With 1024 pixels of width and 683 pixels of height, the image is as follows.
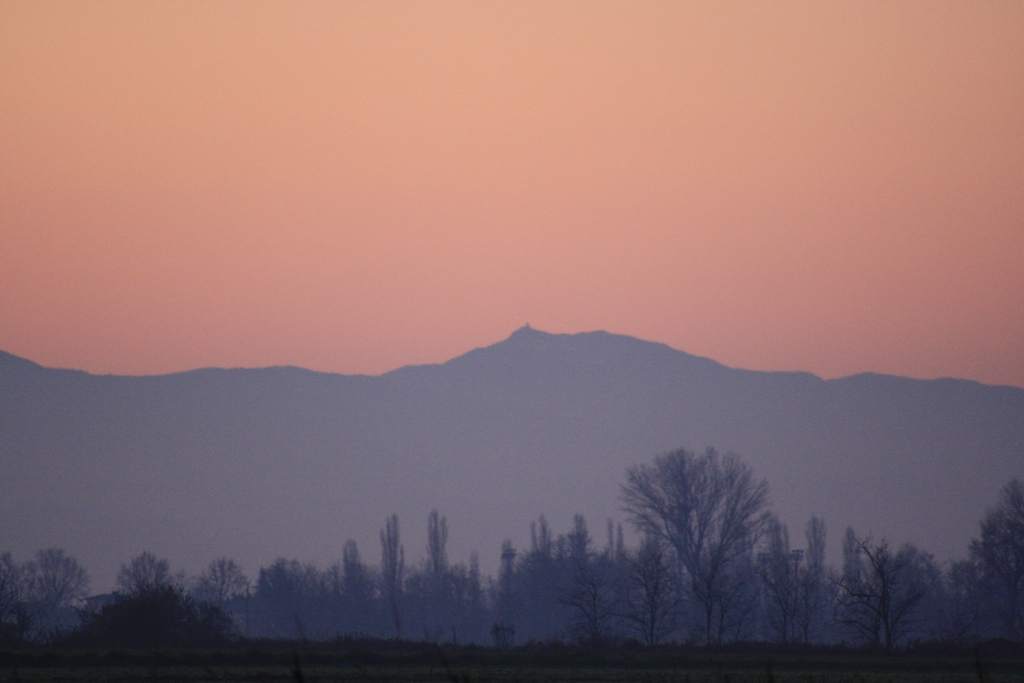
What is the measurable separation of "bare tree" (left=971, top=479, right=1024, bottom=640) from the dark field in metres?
33.5

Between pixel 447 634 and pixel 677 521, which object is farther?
pixel 447 634

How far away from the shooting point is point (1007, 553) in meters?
74.1

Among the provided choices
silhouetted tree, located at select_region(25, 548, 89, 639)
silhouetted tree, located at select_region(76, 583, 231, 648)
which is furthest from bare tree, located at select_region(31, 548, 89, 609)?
silhouetted tree, located at select_region(76, 583, 231, 648)

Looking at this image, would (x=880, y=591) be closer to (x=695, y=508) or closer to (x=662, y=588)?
(x=662, y=588)

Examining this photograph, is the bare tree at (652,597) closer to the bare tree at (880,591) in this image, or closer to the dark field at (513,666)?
the bare tree at (880,591)

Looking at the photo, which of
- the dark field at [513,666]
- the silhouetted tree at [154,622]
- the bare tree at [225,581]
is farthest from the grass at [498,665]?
the bare tree at [225,581]

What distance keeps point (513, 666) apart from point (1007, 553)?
173 ft

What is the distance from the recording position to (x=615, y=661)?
36.4m

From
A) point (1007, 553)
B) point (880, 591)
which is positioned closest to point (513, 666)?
point (880, 591)

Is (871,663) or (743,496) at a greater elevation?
(743,496)

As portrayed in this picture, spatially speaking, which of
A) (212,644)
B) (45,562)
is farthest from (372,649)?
(45,562)

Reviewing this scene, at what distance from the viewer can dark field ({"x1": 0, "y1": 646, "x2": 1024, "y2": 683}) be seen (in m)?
28.5

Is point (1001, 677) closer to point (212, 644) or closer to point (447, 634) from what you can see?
point (212, 644)

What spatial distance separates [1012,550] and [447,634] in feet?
154
